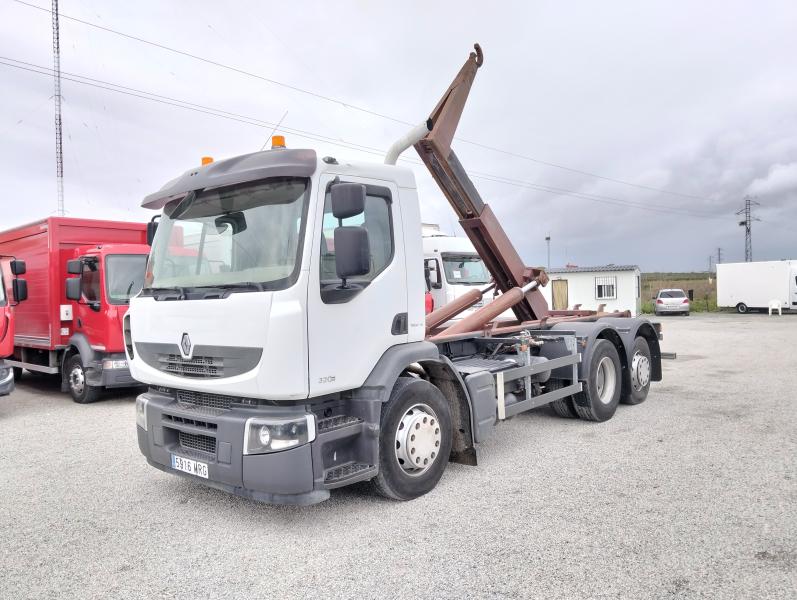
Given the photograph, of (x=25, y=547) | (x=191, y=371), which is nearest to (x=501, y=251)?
(x=191, y=371)

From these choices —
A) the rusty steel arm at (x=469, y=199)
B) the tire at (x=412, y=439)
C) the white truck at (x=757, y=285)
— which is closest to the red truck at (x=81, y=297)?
the rusty steel arm at (x=469, y=199)

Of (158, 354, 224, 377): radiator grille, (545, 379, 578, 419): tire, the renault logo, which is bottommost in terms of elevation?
(545, 379, 578, 419): tire

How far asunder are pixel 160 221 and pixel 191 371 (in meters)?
1.42

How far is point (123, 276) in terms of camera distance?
937cm

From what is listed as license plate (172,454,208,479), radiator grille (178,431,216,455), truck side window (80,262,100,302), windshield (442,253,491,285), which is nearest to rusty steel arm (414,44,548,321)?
radiator grille (178,431,216,455)

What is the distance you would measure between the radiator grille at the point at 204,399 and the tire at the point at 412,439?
3.70 feet

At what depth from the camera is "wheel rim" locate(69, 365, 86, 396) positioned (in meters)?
9.52

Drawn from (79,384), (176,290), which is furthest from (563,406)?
(79,384)

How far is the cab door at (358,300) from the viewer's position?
155 inches

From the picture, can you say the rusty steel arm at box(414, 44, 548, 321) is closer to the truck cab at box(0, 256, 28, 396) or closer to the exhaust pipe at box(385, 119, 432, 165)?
the exhaust pipe at box(385, 119, 432, 165)

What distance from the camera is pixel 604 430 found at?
683 cm

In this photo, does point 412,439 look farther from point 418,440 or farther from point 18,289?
point 18,289

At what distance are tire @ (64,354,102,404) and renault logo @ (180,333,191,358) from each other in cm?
616

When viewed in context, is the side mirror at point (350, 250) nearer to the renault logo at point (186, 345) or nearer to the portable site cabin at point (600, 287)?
the renault logo at point (186, 345)
